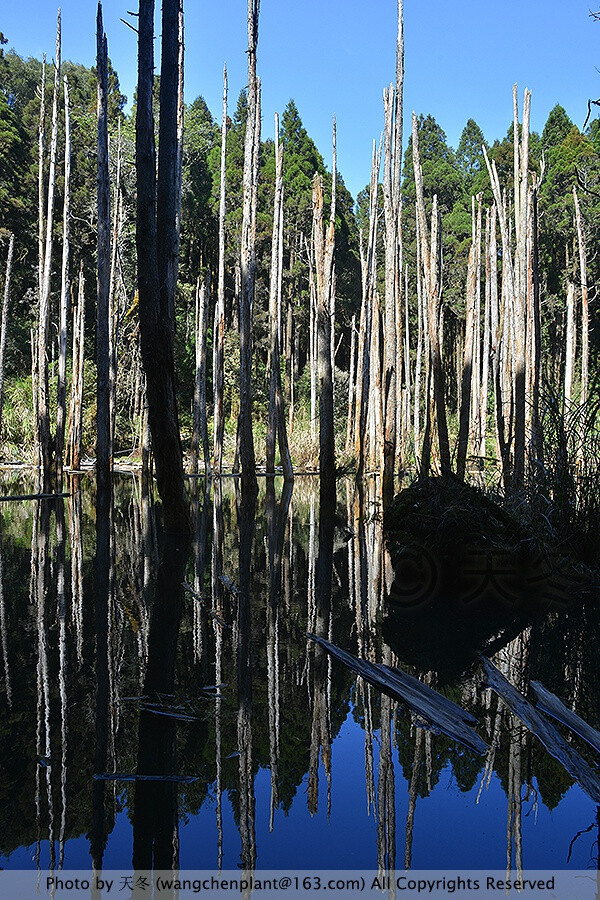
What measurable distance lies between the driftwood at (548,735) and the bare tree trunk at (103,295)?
32.9 feet

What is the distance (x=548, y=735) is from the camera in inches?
96.0

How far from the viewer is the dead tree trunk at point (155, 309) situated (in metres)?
7.94

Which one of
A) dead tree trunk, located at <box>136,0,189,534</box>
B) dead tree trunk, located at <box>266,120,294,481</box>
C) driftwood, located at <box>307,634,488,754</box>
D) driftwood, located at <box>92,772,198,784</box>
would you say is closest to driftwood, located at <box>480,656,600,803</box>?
driftwood, located at <box>307,634,488,754</box>

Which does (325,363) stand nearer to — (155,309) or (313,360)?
(155,309)

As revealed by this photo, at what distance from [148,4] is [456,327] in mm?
27264

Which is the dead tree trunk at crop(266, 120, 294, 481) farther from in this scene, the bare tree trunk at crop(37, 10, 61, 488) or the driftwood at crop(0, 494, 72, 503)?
the driftwood at crop(0, 494, 72, 503)

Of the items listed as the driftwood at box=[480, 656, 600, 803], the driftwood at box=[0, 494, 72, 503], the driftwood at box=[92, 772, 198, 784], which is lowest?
the driftwood at box=[92, 772, 198, 784]

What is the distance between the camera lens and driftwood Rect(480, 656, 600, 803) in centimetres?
222

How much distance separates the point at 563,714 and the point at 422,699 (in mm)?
477

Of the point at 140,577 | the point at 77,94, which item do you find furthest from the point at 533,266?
the point at 77,94

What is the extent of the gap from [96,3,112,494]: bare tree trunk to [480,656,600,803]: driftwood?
32.9 feet

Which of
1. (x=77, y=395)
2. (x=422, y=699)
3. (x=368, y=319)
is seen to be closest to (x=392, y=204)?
(x=368, y=319)

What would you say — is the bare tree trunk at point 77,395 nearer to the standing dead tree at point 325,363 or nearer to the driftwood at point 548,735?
the standing dead tree at point 325,363

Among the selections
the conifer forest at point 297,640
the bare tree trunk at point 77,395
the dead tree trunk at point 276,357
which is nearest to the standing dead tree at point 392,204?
the conifer forest at point 297,640
